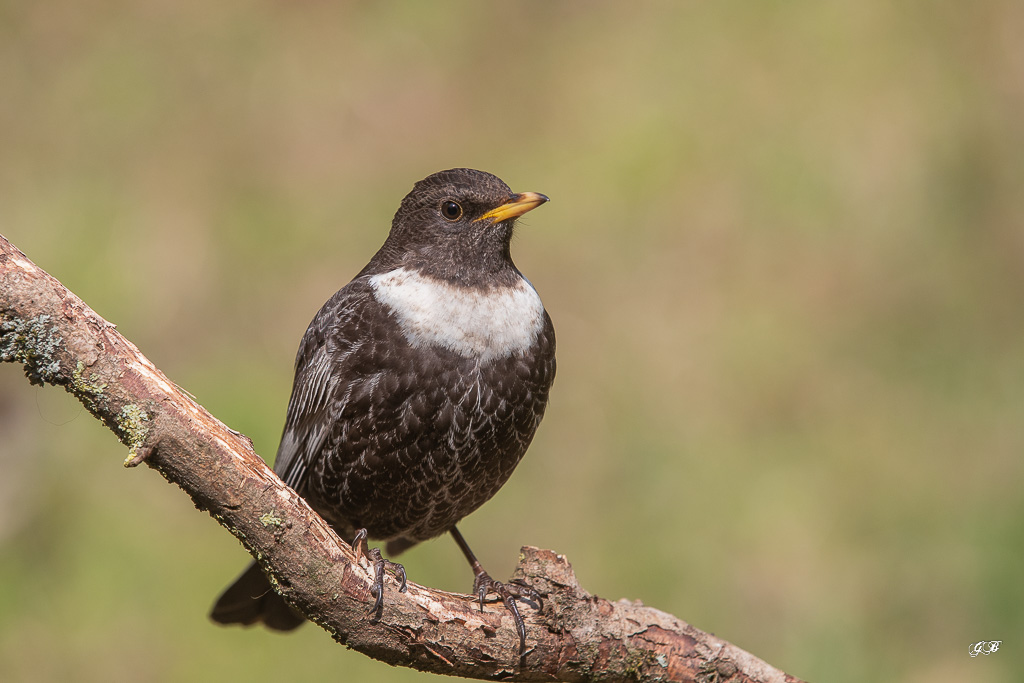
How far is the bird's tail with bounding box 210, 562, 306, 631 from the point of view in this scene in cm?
461

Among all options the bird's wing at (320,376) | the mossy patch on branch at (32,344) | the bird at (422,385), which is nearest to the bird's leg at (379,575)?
the bird at (422,385)

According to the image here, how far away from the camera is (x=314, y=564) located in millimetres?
3498

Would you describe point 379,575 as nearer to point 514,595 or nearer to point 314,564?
point 314,564

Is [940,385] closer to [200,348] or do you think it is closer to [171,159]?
[200,348]

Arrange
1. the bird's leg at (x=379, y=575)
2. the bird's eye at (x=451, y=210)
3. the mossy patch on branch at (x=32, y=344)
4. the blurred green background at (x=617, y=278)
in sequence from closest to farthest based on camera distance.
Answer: the mossy patch on branch at (x=32, y=344) < the bird's leg at (x=379, y=575) < the bird's eye at (x=451, y=210) < the blurred green background at (x=617, y=278)

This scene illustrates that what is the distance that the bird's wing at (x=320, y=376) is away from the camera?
425 centimetres

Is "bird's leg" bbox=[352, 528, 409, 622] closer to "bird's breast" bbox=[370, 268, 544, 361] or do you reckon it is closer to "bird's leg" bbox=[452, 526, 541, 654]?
"bird's leg" bbox=[452, 526, 541, 654]

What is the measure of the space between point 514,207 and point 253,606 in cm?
215

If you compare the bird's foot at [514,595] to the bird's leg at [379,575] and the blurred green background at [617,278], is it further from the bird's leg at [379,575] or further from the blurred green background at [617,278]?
the blurred green background at [617,278]

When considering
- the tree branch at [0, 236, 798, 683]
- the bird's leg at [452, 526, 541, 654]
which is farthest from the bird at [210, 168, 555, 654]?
the tree branch at [0, 236, 798, 683]

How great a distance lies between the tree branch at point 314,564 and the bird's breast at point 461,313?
→ 2.82 feet

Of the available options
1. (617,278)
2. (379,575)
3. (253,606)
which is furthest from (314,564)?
(617,278)

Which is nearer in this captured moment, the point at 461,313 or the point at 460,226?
the point at 461,313

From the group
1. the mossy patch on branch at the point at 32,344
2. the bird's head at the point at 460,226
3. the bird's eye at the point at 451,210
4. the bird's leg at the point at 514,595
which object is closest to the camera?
the mossy patch on branch at the point at 32,344
